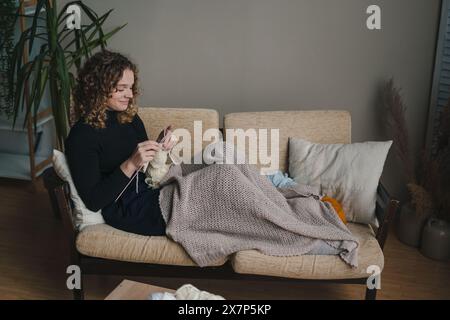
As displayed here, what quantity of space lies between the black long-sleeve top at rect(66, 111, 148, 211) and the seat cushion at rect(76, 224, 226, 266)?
0.40ft

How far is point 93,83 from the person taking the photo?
241cm

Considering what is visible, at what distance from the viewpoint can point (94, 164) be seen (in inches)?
92.8

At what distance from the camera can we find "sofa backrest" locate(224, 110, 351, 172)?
2.82 meters

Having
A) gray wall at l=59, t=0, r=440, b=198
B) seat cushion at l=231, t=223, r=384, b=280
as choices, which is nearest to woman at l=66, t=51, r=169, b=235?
seat cushion at l=231, t=223, r=384, b=280

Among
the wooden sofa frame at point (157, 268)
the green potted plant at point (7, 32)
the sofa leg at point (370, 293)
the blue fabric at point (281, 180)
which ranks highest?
the green potted plant at point (7, 32)

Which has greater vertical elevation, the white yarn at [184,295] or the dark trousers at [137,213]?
the dark trousers at [137,213]

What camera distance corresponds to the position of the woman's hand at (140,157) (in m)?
2.31

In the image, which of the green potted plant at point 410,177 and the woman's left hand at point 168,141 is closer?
the woman's left hand at point 168,141

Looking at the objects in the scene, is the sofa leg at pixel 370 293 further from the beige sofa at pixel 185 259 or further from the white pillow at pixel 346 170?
the white pillow at pixel 346 170

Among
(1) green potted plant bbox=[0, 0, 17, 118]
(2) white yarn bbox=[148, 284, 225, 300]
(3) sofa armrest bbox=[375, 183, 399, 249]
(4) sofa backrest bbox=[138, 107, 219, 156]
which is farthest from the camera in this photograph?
(1) green potted plant bbox=[0, 0, 17, 118]

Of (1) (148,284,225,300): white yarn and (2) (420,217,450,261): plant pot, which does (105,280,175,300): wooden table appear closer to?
(1) (148,284,225,300): white yarn

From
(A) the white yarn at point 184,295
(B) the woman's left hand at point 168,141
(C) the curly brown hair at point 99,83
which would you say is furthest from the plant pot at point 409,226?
(C) the curly brown hair at point 99,83

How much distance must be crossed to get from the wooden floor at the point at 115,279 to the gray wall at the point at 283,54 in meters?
0.63

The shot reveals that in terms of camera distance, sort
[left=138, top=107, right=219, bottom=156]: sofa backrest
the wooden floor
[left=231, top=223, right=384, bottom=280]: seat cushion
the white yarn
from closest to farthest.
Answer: the white yarn < [left=231, top=223, right=384, bottom=280]: seat cushion < the wooden floor < [left=138, top=107, right=219, bottom=156]: sofa backrest
